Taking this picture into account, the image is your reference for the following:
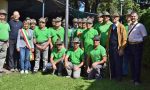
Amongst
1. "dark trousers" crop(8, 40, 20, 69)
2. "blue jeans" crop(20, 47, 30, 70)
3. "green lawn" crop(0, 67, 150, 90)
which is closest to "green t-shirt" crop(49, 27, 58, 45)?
"blue jeans" crop(20, 47, 30, 70)

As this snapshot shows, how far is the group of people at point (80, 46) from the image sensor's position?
441 inches

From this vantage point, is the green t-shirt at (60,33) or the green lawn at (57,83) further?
the green t-shirt at (60,33)

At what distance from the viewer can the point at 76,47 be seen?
12.2 m

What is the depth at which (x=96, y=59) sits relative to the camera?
11789 mm

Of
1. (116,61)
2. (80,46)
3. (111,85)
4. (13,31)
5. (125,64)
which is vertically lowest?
(111,85)

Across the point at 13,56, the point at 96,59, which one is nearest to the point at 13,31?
the point at 13,56

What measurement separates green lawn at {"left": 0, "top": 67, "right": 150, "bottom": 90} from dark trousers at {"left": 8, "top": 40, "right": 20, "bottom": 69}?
991 millimetres

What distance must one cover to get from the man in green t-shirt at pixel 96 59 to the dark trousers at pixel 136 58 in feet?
3.10

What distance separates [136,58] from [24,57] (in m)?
3.65

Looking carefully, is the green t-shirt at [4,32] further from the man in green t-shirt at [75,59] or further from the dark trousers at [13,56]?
the man in green t-shirt at [75,59]

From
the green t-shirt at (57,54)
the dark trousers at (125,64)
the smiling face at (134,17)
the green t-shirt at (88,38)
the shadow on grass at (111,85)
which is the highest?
the smiling face at (134,17)

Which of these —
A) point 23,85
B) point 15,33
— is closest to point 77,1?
point 15,33

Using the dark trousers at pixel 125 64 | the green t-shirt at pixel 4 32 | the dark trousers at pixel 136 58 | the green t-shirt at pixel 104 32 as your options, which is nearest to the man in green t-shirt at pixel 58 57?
the green t-shirt at pixel 104 32

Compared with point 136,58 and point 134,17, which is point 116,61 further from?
point 134,17
